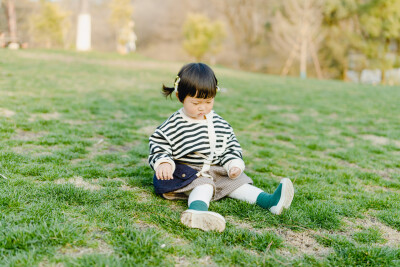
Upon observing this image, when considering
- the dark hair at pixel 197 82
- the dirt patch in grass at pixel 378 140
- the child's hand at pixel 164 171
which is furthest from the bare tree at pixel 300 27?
the child's hand at pixel 164 171

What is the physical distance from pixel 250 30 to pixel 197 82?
26.4 metres

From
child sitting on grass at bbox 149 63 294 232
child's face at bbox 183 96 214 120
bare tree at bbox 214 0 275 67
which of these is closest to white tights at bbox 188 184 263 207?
child sitting on grass at bbox 149 63 294 232

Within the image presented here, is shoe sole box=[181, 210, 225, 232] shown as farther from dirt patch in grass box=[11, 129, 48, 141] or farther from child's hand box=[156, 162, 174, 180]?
dirt patch in grass box=[11, 129, 48, 141]

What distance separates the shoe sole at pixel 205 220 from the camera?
6.68ft

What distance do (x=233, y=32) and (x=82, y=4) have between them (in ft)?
42.4

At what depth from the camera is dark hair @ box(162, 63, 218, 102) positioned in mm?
2443

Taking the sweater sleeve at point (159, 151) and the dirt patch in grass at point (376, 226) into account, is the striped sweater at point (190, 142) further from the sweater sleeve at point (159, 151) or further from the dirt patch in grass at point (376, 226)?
the dirt patch in grass at point (376, 226)

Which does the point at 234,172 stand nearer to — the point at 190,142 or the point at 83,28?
the point at 190,142

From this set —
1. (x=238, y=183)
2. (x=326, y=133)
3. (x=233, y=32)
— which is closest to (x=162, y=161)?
(x=238, y=183)

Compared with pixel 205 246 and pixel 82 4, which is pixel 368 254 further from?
pixel 82 4

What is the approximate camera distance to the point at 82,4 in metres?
19.1

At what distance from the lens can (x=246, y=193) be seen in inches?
102

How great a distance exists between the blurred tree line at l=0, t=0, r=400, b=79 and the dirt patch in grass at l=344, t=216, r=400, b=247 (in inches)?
780

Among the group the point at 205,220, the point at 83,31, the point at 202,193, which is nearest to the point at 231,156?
the point at 202,193
